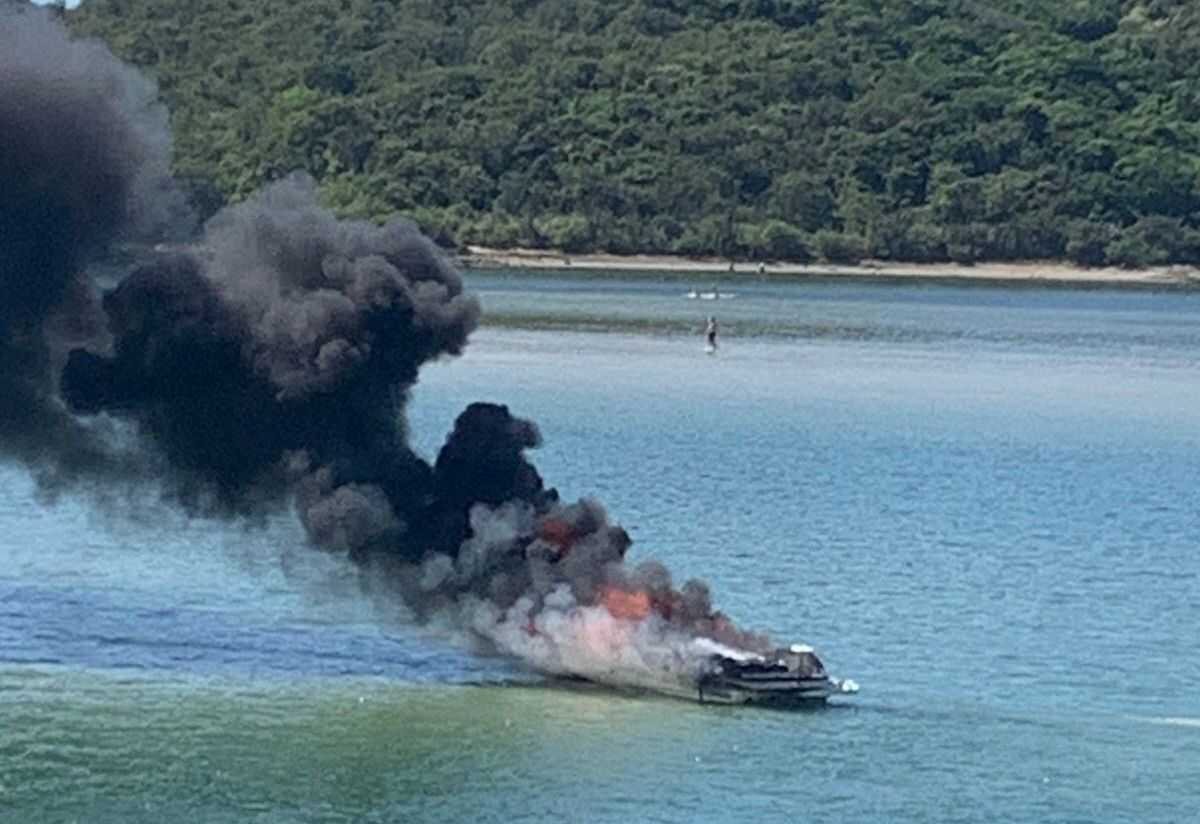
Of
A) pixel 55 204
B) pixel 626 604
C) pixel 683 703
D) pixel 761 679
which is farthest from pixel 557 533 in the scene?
pixel 55 204

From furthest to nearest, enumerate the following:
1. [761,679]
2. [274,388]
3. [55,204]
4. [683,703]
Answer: [55,204], [274,388], [683,703], [761,679]

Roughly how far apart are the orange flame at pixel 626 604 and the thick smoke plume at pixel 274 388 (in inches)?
1.5

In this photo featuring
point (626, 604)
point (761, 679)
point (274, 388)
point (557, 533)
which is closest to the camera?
point (761, 679)

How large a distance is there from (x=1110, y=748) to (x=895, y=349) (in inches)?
4799

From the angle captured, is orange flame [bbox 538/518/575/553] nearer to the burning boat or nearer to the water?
the water

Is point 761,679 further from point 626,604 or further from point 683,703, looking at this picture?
point 626,604

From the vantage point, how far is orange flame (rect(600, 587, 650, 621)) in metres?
62.5

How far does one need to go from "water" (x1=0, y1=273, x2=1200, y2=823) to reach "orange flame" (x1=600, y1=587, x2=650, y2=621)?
1709mm

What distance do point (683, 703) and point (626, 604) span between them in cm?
223

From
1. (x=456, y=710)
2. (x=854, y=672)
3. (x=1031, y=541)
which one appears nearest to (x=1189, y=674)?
(x=854, y=672)

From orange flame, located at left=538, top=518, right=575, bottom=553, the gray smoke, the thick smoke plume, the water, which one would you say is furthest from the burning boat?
the gray smoke

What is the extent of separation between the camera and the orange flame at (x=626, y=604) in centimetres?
6247

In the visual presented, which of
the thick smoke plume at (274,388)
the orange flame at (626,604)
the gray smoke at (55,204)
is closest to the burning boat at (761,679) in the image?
the thick smoke plume at (274,388)

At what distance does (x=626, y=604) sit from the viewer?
6266cm
